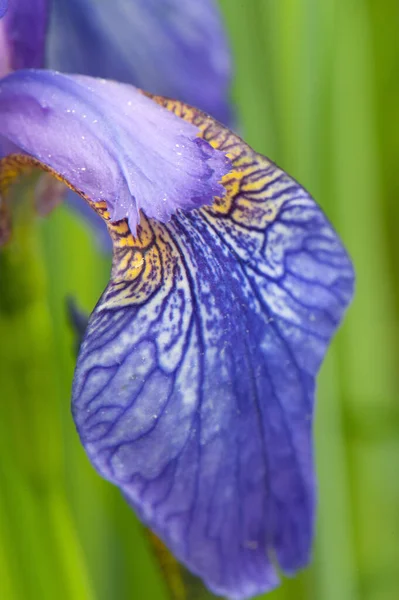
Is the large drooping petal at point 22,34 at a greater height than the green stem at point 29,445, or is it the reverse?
the large drooping petal at point 22,34

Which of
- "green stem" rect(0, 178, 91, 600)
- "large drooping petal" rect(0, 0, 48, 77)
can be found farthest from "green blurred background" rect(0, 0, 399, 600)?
"large drooping petal" rect(0, 0, 48, 77)

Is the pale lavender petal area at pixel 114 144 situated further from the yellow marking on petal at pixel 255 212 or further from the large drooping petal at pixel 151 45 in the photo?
the large drooping petal at pixel 151 45

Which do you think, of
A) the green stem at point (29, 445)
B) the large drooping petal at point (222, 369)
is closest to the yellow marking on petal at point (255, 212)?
the large drooping petal at point (222, 369)

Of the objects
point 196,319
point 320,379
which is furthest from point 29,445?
point 320,379

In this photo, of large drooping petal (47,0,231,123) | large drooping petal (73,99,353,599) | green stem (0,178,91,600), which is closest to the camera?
large drooping petal (73,99,353,599)

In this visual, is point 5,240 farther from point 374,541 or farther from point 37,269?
point 374,541

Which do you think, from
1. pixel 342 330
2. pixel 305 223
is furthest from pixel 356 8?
pixel 305 223

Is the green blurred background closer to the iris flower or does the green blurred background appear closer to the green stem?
the green stem
